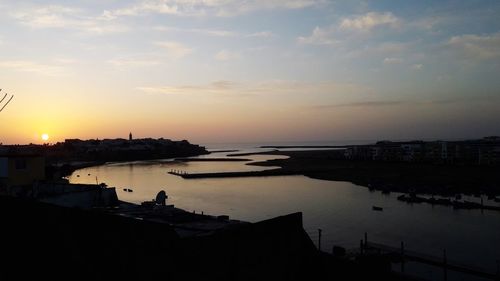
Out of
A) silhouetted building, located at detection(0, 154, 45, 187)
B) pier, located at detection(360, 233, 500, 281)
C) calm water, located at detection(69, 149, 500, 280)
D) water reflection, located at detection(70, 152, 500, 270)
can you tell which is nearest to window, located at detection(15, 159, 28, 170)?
silhouetted building, located at detection(0, 154, 45, 187)

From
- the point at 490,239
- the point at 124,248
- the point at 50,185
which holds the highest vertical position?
the point at 124,248

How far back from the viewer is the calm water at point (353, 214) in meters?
25.6

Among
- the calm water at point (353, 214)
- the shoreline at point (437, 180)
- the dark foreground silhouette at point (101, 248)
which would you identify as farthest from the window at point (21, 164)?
the shoreline at point (437, 180)

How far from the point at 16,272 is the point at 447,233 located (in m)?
30.6

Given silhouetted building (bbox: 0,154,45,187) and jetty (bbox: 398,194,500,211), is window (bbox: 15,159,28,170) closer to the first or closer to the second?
silhouetted building (bbox: 0,154,45,187)

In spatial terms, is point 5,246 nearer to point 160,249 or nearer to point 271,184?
point 160,249

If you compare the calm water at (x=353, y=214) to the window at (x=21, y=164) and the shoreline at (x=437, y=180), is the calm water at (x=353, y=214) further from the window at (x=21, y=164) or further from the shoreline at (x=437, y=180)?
the window at (x=21, y=164)

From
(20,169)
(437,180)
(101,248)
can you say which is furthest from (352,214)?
(101,248)

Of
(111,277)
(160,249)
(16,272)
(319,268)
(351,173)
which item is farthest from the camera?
(351,173)

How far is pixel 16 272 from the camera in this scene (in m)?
2.58

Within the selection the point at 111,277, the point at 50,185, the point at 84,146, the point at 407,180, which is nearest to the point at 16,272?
the point at 111,277

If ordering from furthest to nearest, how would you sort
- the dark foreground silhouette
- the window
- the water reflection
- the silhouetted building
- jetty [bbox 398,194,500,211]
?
jetty [bbox 398,194,500,211]
the water reflection
the window
the silhouetted building
the dark foreground silhouette

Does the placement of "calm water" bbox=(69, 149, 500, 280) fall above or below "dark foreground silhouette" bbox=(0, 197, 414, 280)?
below

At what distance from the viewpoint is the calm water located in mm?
25594
